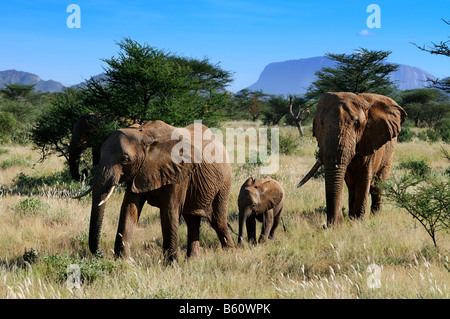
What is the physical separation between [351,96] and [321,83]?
78.9 feet

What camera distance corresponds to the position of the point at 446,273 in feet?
14.7

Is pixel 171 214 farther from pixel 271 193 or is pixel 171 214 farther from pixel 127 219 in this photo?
pixel 271 193

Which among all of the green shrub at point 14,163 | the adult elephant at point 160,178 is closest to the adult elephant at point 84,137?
the adult elephant at point 160,178

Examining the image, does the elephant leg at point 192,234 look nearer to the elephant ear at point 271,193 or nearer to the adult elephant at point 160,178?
the adult elephant at point 160,178

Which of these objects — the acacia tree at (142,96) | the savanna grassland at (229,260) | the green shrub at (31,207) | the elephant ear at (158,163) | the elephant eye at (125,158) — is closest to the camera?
the savanna grassland at (229,260)

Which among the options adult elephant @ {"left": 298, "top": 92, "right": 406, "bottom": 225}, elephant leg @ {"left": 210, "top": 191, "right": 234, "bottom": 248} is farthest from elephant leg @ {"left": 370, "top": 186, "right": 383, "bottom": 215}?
elephant leg @ {"left": 210, "top": 191, "right": 234, "bottom": 248}

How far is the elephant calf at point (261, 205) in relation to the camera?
6551mm

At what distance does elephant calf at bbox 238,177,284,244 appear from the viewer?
655cm

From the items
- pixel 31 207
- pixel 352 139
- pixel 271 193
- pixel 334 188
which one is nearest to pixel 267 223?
pixel 271 193

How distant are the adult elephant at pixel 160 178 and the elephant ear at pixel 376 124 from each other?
2.74m

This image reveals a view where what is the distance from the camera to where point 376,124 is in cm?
701

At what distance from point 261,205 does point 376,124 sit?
245cm
